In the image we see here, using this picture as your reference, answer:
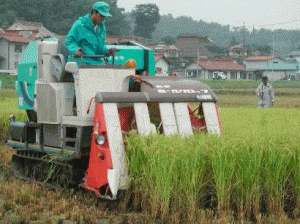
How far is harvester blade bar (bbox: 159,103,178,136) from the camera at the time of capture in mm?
6908

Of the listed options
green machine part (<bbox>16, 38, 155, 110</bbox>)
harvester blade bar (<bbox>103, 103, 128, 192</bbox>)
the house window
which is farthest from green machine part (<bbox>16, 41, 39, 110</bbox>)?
the house window

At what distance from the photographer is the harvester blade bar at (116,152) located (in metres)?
6.17

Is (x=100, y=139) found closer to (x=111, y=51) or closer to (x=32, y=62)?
(x=111, y=51)

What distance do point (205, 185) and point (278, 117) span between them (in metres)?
6.39

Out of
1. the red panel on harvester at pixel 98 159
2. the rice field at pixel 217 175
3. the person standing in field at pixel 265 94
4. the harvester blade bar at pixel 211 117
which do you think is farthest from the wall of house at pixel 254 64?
the rice field at pixel 217 175

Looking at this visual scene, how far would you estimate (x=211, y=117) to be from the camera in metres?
7.50

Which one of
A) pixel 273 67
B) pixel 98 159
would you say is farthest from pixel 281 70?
pixel 98 159

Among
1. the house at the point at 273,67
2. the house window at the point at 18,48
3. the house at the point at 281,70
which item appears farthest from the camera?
the house at the point at 273,67

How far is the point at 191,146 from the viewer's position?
5.92 metres

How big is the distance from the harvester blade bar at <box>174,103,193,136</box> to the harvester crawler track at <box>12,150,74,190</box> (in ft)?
4.69

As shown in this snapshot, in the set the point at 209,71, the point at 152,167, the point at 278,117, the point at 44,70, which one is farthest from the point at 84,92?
the point at 209,71

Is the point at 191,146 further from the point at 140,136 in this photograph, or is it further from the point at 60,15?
the point at 60,15

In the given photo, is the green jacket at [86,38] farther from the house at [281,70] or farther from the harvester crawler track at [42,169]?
the house at [281,70]

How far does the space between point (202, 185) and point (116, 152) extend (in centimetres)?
108
